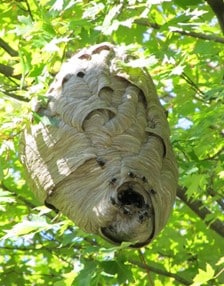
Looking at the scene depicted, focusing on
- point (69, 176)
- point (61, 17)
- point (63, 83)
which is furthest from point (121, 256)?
point (61, 17)

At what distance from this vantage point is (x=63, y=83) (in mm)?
3289

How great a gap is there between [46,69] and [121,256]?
0.88 meters

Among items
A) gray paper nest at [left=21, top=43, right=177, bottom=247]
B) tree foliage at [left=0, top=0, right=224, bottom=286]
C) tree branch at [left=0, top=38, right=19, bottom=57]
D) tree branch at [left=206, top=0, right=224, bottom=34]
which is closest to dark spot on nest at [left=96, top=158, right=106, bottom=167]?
gray paper nest at [left=21, top=43, right=177, bottom=247]

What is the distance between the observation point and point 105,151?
2922 millimetres

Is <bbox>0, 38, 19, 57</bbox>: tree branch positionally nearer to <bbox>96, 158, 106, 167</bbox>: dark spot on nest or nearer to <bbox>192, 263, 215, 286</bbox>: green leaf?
<bbox>96, 158, 106, 167</bbox>: dark spot on nest

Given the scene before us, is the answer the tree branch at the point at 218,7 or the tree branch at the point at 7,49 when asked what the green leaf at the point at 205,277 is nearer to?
the tree branch at the point at 218,7

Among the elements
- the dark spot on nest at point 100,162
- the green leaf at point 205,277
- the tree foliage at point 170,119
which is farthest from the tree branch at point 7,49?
the green leaf at point 205,277

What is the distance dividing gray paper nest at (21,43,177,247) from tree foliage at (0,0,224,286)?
0.09 meters

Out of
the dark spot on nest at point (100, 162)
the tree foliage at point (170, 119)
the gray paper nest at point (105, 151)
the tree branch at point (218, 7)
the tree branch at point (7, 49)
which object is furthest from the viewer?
the tree branch at point (7, 49)

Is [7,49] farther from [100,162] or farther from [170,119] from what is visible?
[100,162]

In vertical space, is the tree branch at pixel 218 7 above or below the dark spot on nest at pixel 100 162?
above

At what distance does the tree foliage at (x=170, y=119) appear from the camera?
128 inches

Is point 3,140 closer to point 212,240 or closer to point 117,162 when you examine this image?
point 117,162

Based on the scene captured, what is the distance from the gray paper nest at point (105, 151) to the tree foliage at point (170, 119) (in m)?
0.09
